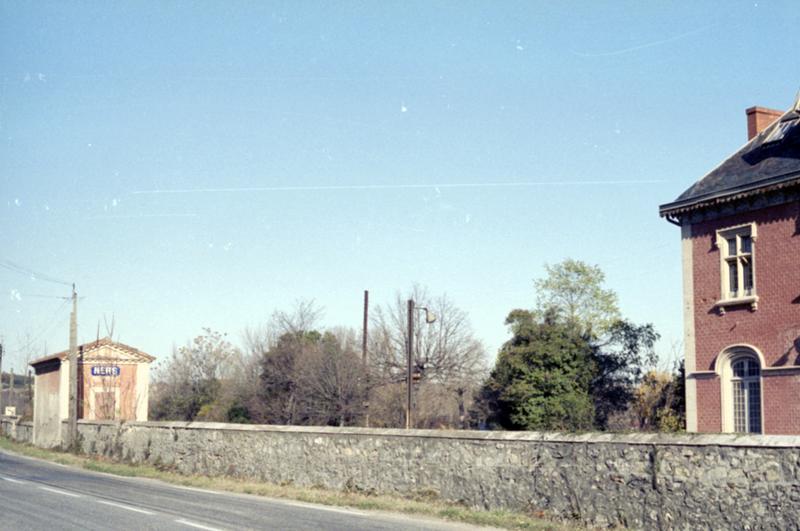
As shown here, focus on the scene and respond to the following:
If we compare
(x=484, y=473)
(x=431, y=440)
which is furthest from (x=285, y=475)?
(x=484, y=473)

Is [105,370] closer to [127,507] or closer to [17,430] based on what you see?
[17,430]

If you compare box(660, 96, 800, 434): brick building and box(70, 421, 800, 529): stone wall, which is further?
box(660, 96, 800, 434): brick building

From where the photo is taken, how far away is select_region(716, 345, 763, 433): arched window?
26047mm

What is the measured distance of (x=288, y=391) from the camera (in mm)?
51812

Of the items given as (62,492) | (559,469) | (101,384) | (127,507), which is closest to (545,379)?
(62,492)

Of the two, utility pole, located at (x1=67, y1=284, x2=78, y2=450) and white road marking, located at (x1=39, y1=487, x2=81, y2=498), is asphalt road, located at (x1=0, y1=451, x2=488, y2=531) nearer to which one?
white road marking, located at (x1=39, y1=487, x2=81, y2=498)

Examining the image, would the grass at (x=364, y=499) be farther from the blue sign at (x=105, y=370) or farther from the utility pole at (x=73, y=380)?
the blue sign at (x=105, y=370)

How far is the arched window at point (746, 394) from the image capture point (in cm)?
2605

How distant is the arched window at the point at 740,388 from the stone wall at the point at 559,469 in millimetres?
13047

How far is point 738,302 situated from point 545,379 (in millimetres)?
12460

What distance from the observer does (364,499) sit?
17625mm

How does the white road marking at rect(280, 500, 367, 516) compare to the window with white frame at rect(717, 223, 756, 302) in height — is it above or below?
below

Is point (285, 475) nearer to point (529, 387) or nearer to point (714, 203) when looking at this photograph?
point (714, 203)

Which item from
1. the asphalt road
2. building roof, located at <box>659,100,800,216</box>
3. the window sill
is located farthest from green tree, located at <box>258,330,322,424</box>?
the asphalt road
